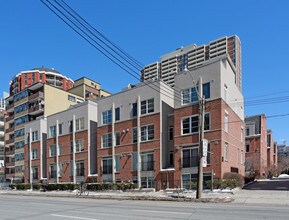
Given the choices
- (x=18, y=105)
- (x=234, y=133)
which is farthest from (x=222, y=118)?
(x=18, y=105)

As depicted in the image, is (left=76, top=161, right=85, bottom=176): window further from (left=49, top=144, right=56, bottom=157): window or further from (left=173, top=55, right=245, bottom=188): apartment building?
(left=173, top=55, right=245, bottom=188): apartment building

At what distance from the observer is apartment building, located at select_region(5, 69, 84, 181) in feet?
217

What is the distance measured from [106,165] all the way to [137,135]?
7042 mm

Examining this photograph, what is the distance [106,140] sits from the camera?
4238cm

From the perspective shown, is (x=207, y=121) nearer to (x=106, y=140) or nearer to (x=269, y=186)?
(x=269, y=186)

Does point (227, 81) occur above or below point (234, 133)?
above

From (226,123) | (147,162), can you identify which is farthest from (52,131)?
(226,123)

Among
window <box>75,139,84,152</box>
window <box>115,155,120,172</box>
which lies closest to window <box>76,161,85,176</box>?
window <box>75,139,84,152</box>

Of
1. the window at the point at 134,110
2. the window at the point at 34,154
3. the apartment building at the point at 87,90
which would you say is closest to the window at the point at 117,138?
the window at the point at 134,110

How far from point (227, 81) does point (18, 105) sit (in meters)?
56.8

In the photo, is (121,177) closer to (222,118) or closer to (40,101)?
(222,118)

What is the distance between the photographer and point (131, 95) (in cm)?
3909

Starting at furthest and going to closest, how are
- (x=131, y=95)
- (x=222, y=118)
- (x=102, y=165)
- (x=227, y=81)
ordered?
(x=102, y=165)
(x=131, y=95)
(x=227, y=81)
(x=222, y=118)

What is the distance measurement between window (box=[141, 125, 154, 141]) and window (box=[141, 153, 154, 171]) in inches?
73.8
